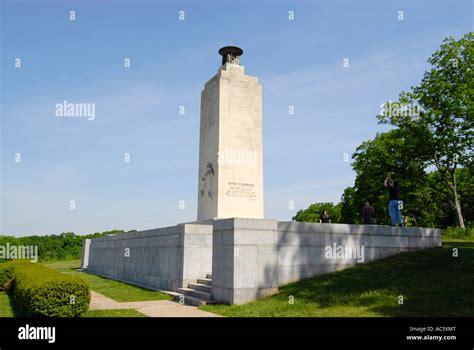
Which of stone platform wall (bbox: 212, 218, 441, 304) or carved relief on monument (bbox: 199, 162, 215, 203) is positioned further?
carved relief on monument (bbox: 199, 162, 215, 203)

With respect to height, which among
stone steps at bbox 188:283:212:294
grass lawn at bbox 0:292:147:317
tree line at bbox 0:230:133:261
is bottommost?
tree line at bbox 0:230:133:261

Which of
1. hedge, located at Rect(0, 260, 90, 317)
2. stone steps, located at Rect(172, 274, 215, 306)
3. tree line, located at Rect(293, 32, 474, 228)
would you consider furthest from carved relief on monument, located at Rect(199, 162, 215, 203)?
tree line, located at Rect(293, 32, 474, 228)

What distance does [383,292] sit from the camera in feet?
35.3

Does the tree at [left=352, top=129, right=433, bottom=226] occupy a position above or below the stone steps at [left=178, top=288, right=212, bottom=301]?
above

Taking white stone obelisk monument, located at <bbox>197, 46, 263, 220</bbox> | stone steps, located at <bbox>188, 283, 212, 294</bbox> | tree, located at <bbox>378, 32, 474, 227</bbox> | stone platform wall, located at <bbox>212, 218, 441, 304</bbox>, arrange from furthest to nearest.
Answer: tree, located at <bbox>378, 32, 474, 227</bbox>, white stone obelisk monument, located at <bbox>197, 46, 263, 220</bbox>, stone steps, located at <bbox>188, 283, 212, 294</bbox>, stone platform wall, located at <bbox>212, 218, 441, 304</bbox>

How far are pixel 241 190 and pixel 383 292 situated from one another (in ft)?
34.1

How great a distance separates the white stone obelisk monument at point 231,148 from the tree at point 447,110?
1610 cm

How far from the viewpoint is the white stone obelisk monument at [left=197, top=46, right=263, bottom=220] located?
1986cm

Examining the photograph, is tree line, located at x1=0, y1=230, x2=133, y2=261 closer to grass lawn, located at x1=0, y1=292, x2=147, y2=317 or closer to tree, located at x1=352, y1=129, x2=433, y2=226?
tree, located at x1=352, y1=129, x2=433, y2=226

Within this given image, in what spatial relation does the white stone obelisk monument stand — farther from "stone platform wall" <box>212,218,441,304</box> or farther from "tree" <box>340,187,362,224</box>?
"tree" <box>340,187,362,224</box>

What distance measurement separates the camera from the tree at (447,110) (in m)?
28.9

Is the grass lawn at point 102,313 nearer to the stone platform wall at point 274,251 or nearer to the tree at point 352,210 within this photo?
the stone platform wall at point 274,251

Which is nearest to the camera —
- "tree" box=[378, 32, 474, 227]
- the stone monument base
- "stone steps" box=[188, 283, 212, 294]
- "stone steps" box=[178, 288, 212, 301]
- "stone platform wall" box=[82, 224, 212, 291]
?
the stone monument base

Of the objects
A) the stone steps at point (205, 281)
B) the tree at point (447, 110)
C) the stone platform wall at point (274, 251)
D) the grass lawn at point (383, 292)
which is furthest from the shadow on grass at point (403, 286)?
the tree at point (447, 110)
